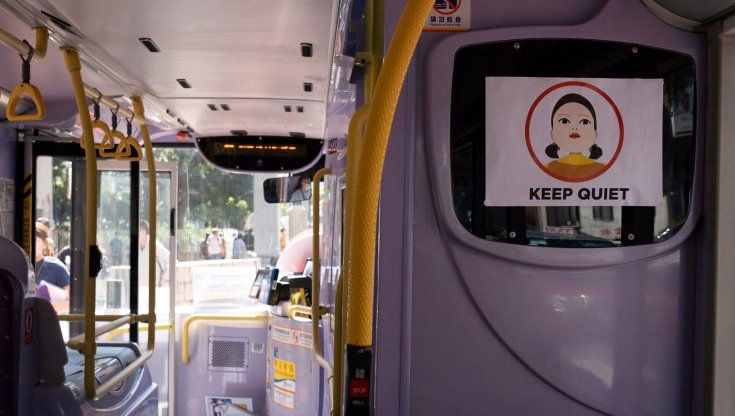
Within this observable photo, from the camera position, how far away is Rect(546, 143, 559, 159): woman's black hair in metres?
1.84

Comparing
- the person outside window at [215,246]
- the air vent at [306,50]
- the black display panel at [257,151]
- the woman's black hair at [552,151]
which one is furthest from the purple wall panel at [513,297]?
the person outside window at [215,246]

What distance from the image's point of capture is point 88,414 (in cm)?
326

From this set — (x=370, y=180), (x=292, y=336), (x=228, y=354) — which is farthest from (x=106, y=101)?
(x=370, y=180)

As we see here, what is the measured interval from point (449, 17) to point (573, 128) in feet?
1.51

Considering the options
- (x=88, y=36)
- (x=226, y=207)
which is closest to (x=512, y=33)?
(x=88, y=36)

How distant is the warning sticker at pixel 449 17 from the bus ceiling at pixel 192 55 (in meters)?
0.55

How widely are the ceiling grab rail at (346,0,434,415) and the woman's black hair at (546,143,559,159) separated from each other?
786 millimetres

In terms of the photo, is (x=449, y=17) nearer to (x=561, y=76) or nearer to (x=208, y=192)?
(x=561, y=76)

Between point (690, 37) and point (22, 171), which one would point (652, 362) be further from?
point (22, 171)

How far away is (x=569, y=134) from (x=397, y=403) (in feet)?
2.89

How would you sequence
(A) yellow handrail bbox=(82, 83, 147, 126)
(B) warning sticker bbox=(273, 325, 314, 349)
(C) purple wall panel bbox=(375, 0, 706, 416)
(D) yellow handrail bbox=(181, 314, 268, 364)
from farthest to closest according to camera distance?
(D) yellow handrail bbox=(181, 314, 268, 364)
(B) warning sticker bbox=(273, 325, 314, 349)
(A) yellow handrail bbox=(82, 83, 147, 126)
(C) purple wall panel bbox=(375, 0, 706, 416)

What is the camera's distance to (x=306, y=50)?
9.86ft

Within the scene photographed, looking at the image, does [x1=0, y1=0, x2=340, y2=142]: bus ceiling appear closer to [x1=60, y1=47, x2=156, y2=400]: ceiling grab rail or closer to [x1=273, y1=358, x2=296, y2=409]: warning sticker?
[x1=60, y1=47, x2=156, y2=400]: ceiling grab rail

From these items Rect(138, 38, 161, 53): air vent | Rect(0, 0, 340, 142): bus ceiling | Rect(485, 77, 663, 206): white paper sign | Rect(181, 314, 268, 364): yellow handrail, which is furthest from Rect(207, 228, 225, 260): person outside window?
Rect(485, 77, 663, 206): white paper sign
